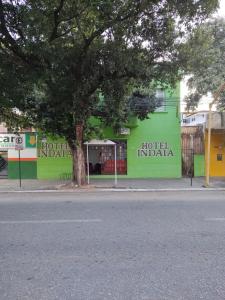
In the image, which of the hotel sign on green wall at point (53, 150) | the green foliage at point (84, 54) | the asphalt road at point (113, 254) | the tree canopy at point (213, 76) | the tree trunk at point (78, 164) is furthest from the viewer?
the tree canopy at point (213, 76)

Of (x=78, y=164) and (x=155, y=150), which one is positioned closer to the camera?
(x=78, y=164)

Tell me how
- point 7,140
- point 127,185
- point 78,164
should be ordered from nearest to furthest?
point 78,164
point 127,185
point 7,140

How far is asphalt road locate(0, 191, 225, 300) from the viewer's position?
4.62 metres

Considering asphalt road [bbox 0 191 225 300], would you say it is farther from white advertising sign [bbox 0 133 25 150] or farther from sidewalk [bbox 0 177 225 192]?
white advertising sign [bbox 0 133 25 150]

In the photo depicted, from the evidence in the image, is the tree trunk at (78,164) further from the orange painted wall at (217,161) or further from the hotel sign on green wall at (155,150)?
the orange painted wall at (217,161)

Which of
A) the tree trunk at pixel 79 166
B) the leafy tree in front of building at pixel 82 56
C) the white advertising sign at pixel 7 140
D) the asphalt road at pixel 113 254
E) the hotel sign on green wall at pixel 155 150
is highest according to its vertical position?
the leafy tree in front of building at pixel 82 56

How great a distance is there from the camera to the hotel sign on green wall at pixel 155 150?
23.3 metres

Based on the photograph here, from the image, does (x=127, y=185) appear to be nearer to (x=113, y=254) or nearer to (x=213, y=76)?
(x=213, y=76)

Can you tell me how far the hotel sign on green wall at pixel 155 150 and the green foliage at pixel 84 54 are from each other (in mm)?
2971

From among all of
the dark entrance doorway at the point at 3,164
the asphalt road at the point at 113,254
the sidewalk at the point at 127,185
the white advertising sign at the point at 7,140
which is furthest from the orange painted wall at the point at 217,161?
the asphalt road at the point at 113,254

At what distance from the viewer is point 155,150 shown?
2333 cm

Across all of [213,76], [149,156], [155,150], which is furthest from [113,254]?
[213,76]

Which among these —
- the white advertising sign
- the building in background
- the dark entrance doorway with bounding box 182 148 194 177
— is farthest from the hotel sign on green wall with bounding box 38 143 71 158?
the dark entrance doorway with bounding box 182 148 194 177

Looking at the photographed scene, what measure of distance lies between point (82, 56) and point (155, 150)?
9.09 metres
